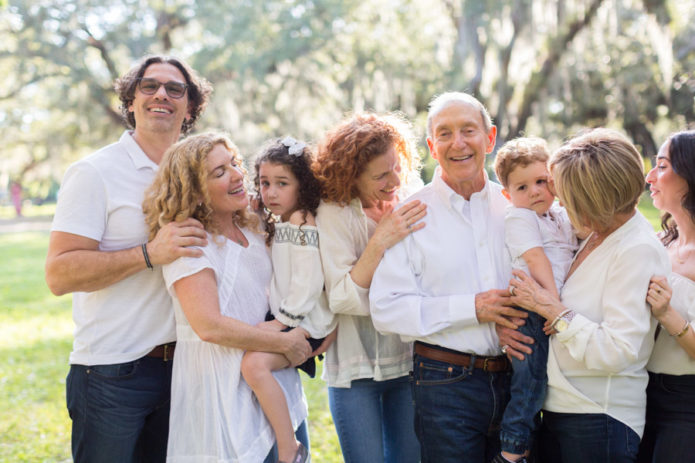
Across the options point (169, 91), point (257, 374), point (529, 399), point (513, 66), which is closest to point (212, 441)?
point (257, 374)

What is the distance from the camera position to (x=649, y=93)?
19141 millimetres

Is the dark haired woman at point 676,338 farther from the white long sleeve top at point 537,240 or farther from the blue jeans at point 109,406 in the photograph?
the blue jeans at point 109,406

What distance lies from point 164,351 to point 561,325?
5.84 feet

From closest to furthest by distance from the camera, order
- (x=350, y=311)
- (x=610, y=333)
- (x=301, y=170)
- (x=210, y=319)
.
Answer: (x=610, y=333), (x=210, y=319), (x=350, y=311), (x=301, y=170)

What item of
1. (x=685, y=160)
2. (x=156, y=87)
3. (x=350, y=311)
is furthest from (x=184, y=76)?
(x=685, y=160)

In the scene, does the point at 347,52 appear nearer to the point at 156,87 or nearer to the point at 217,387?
the point at 156,87

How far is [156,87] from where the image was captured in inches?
117

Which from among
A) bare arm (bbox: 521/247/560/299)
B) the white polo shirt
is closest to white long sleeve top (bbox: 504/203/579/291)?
bare arm (bbox: 521/247/560/299)

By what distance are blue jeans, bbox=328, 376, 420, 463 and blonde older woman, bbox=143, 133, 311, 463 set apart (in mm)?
290

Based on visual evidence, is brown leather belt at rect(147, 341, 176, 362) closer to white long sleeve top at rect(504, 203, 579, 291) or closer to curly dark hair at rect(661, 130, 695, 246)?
white long sleeve top at rect(504, 203, 579, 291)

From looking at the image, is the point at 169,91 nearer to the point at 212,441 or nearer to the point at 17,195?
the point at 212,441

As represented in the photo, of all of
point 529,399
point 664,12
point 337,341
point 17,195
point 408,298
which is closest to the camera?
point 529,399

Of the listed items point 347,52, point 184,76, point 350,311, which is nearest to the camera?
point 350,311

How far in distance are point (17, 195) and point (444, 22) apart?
30.9m
